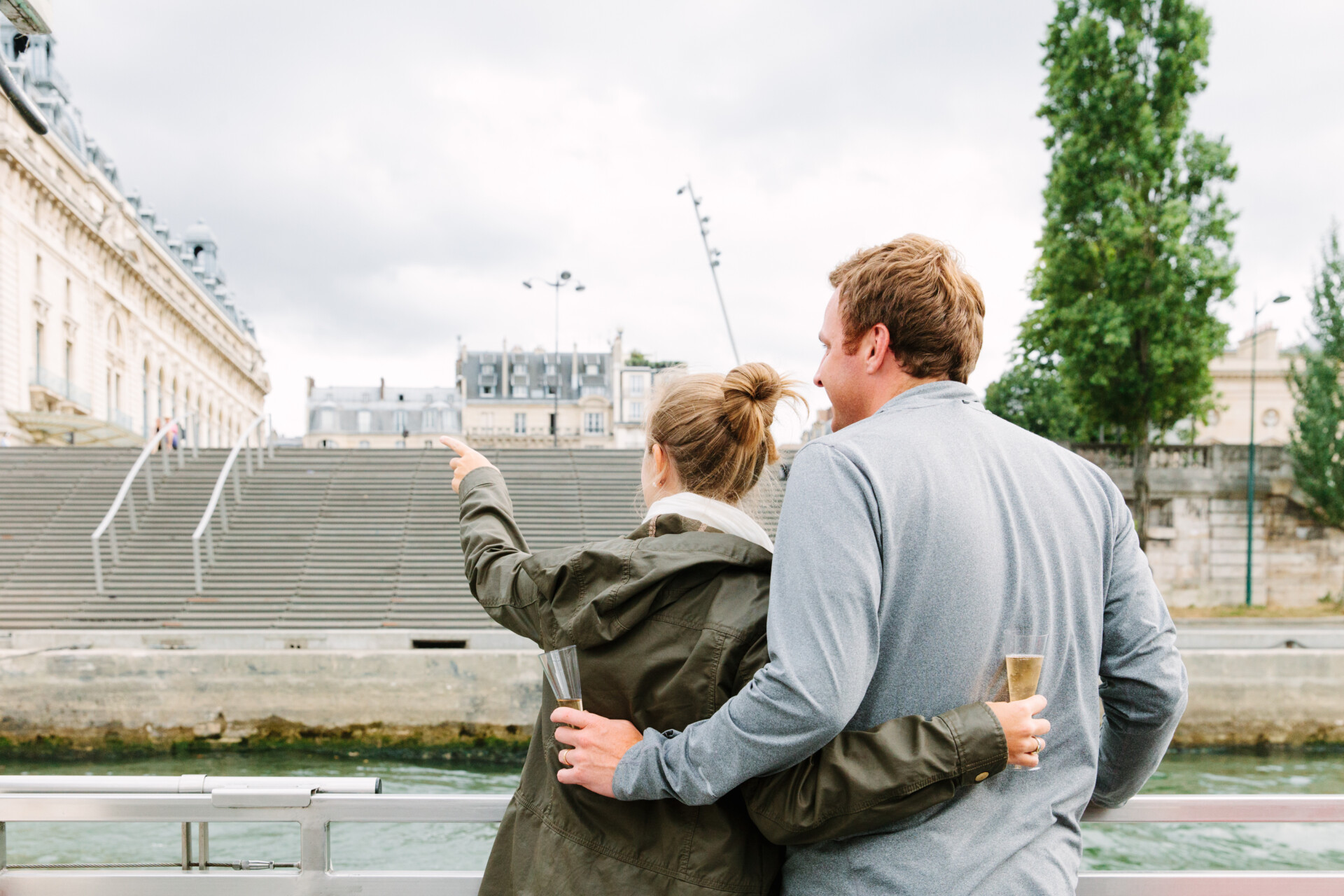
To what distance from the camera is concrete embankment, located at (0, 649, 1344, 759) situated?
32.3ft

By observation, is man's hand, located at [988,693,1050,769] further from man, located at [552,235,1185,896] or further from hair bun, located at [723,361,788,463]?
hair bun, located at [723,361,788,463]

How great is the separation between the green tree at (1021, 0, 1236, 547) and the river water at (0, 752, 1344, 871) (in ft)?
40.8

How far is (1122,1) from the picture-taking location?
21.7m

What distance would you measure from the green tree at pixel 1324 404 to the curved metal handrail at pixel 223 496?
79.4 ft

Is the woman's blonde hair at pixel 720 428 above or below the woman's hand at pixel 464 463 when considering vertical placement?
above

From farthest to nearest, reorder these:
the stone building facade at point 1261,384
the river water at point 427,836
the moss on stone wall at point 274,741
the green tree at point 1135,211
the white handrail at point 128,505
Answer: the stone building facade at point 1261,384 < the green tree at point 1135,211 < the white handrail at point 128,505 < the moss on stone wall at point 274,741 < the river water at point 427,836

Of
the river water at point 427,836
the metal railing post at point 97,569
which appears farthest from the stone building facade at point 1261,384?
the metal railing post at point 97,569

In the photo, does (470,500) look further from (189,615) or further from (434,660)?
(189,615)

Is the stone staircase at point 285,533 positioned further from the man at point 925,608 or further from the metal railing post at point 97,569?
the man at point 925,608

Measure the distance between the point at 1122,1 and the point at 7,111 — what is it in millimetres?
32578

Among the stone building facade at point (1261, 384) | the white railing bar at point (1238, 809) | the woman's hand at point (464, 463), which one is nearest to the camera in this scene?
the white railing bar at point (1238, 809)

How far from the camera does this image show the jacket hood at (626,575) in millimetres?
1347

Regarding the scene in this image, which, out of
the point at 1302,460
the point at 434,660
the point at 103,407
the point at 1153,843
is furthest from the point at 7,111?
the point at 1302,460

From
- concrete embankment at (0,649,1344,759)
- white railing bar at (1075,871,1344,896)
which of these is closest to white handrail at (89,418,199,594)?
concrete embankment at (0,649,1344,759)
